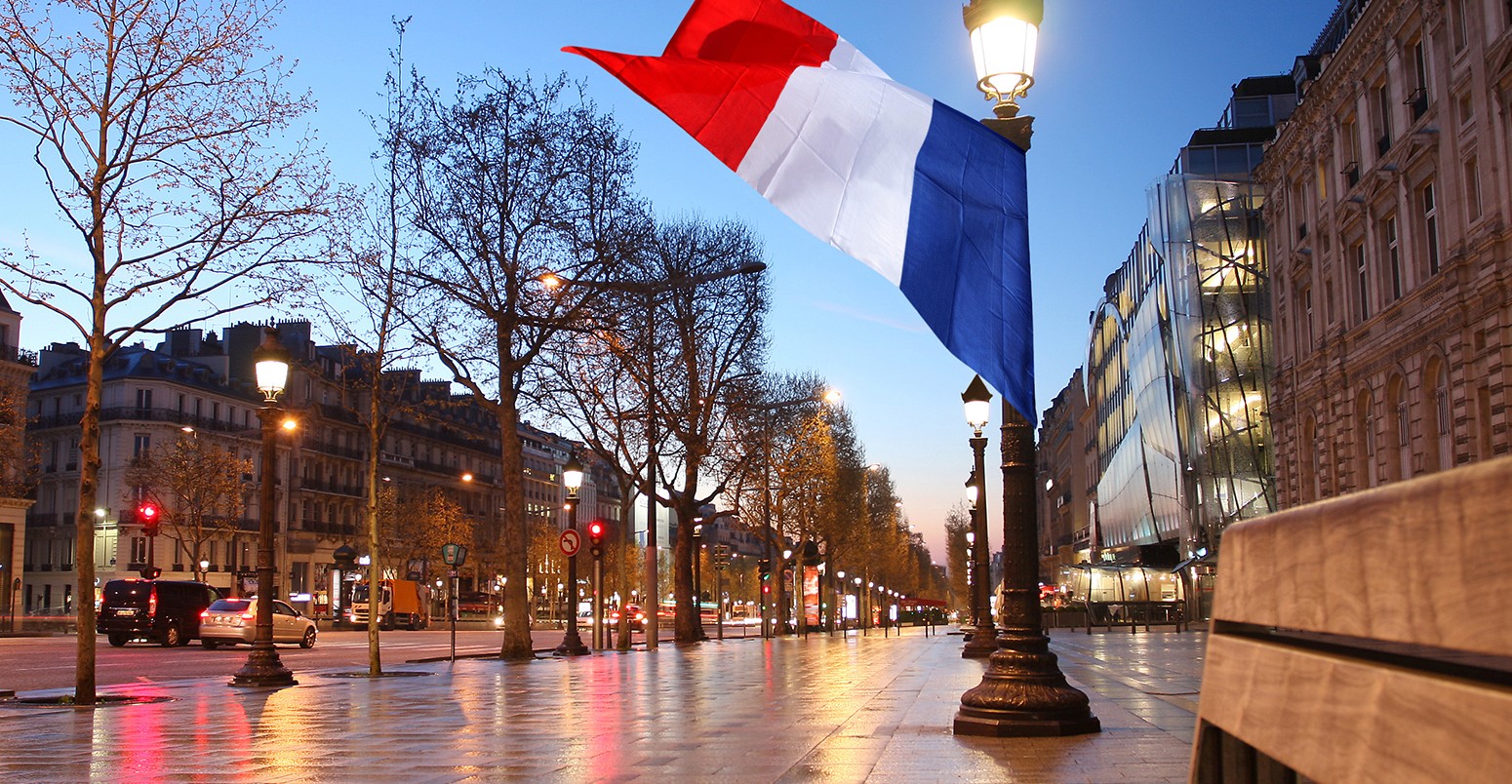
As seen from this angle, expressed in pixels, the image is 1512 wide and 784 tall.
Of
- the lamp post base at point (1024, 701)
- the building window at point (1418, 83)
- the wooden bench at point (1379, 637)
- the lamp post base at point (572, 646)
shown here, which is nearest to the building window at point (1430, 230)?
the building window at point (1418, 83)

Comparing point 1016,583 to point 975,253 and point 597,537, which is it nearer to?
point 975,253

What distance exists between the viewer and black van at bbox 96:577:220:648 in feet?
133

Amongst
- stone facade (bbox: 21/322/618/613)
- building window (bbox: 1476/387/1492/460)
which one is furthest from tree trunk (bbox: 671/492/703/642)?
stone facade (bbox: 21/322/618/613)

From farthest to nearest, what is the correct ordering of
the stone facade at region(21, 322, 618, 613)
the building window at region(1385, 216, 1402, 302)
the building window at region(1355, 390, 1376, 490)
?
the stone facade at region(21, 322, 618, 613)
the building window at region(1355, 390, 1376, 490)
the building window at region(1385, 216, 1402, 302)

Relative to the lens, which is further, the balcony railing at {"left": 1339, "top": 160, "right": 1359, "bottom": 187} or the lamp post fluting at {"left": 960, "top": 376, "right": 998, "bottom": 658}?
the balcony railing at {"left": 1339, "top": 160, "right": 1359, "bottom": 187}

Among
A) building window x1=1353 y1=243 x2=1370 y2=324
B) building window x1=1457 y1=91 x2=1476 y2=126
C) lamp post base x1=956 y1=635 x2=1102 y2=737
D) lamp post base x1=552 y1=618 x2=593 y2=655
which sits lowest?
lamp post base x1=552 y1=618 x2=593 y2=655

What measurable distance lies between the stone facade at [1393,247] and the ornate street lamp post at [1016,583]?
75.4 feet

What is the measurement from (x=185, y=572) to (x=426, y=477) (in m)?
32.4

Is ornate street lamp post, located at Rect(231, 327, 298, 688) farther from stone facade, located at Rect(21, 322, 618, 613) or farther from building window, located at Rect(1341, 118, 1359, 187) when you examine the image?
stone facade, located at Rect(21, 322, 618, 613)

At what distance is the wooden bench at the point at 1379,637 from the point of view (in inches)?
46.8

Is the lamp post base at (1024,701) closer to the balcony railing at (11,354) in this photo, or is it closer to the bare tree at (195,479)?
the bare tree at (195,479)

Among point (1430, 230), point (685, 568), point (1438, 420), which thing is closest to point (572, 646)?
point (685, 568)

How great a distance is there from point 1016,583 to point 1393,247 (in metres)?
32.3

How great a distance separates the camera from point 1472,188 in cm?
3288
